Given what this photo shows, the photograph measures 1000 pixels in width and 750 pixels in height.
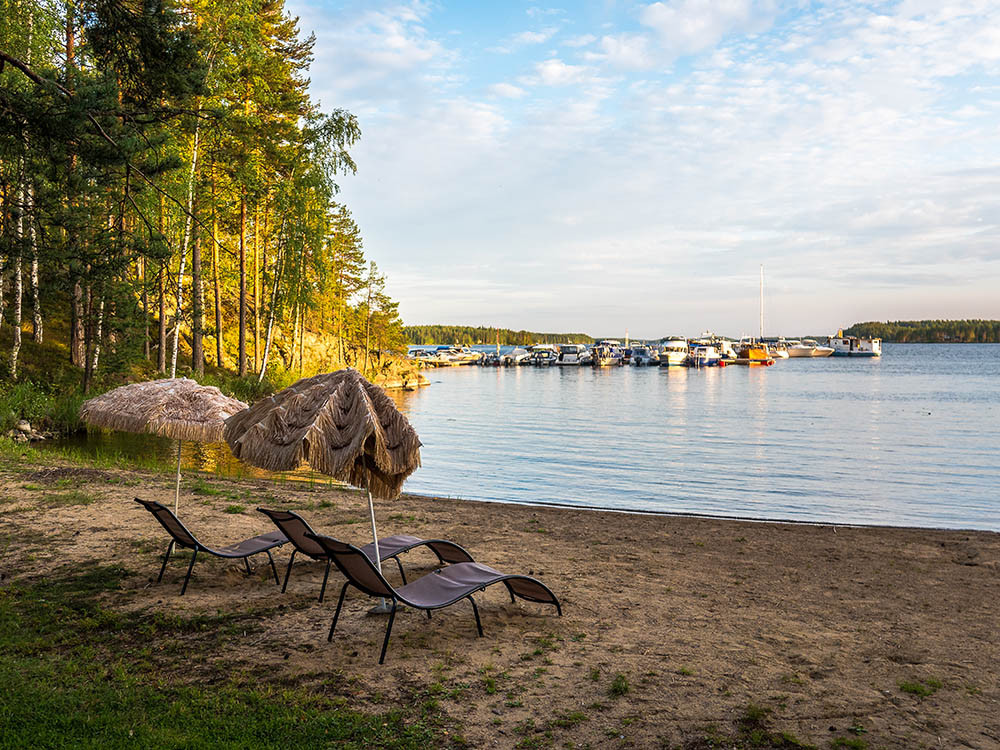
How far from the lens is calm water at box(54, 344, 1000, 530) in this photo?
16.0m

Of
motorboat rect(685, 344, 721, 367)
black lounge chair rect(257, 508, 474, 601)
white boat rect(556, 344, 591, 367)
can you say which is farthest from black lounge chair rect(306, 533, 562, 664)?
white boat rect(556, 344, 591, 367)

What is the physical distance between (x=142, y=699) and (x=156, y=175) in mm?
5258

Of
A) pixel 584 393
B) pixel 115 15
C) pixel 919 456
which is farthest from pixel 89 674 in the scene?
pixel 584 393

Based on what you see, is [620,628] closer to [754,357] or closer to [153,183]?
[153,183]

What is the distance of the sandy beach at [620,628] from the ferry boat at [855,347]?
14979cm

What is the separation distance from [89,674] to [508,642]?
9.44 ft

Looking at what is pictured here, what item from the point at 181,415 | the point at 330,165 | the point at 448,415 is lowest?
the point at 448,415

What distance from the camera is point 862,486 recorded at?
18391 millimetres

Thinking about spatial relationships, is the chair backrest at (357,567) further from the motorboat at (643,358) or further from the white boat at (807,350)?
the white boat at (807,350)

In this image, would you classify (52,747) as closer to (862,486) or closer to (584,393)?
(862,486)

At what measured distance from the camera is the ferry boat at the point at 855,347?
144m

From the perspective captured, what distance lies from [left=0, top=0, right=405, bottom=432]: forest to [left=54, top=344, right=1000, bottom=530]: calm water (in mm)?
4877

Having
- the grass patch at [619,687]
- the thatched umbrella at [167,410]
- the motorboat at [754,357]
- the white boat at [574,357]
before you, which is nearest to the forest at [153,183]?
the thatched umbrella at [167,410]

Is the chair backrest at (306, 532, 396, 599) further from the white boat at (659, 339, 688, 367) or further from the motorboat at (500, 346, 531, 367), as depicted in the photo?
the motorboat at (500, 346, 531, 367)
